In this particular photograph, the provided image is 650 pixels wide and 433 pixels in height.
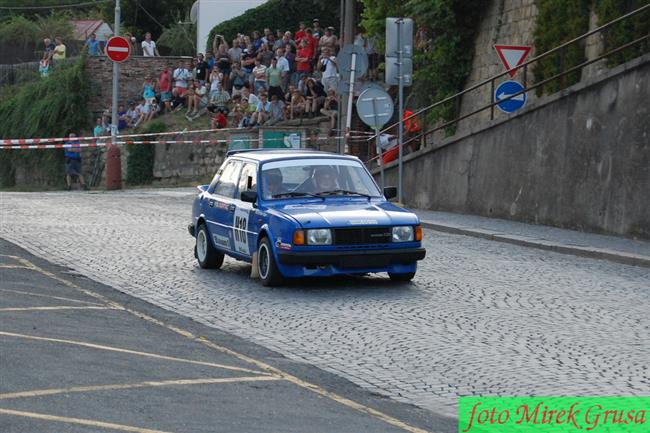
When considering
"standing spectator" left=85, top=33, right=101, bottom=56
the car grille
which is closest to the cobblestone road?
the car grille

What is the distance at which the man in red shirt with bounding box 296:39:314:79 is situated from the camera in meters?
38.2

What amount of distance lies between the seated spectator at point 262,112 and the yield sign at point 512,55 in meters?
13.4

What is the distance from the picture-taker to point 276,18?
→ 50.8m

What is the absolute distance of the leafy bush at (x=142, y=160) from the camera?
4388cm

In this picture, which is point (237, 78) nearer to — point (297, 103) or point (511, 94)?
point (297, 103)

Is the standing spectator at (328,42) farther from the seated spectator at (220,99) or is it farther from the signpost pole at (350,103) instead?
the seated spectator at (220,99)

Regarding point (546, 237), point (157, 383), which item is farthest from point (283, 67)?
point (157, 383)

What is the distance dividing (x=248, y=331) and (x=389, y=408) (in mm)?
3590

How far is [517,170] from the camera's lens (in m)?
25.4

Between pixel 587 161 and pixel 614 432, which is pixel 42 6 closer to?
pixel 587 161

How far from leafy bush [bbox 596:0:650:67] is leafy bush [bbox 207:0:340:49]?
2538 centimetres

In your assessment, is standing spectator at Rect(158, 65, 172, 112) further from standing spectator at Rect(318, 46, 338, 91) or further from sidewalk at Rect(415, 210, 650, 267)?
sidewalk at Rect(415, 210, 650, 267)

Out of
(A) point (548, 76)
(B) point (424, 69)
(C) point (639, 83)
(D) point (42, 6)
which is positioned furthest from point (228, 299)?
(D) point (42, 6)

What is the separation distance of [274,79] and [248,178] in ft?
73.0
